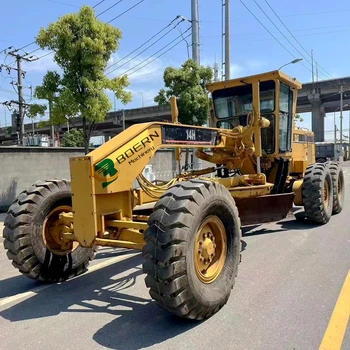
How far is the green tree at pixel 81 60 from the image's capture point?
10.9 meters

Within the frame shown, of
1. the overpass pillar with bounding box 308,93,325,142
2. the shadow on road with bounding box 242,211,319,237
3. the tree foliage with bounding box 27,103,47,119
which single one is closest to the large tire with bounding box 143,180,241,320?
the shadow on road with bounding box 242,211,319,237

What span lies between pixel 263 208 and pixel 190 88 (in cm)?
1046

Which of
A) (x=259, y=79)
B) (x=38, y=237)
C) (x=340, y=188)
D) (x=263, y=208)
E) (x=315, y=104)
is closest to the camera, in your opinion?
(x=38, y=237)

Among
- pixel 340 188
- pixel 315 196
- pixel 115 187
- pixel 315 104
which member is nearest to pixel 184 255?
pixel 115 187

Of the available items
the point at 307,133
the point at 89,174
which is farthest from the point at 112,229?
the point at 307,133

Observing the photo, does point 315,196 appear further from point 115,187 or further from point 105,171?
point 105,171

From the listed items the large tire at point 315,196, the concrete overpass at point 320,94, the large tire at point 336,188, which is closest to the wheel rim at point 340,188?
the large tire at point 336,188

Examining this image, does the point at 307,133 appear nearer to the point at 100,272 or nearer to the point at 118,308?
the point at 100,272

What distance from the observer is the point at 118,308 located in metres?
4.00

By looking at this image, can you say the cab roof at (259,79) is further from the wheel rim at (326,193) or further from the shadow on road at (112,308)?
the shadow on road at (112,308)

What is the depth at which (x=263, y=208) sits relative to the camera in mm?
6695

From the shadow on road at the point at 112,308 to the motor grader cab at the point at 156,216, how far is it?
0.26 meters

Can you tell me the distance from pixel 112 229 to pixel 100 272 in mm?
1251

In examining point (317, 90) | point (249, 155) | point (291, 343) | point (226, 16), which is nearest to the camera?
point (291, 343)
